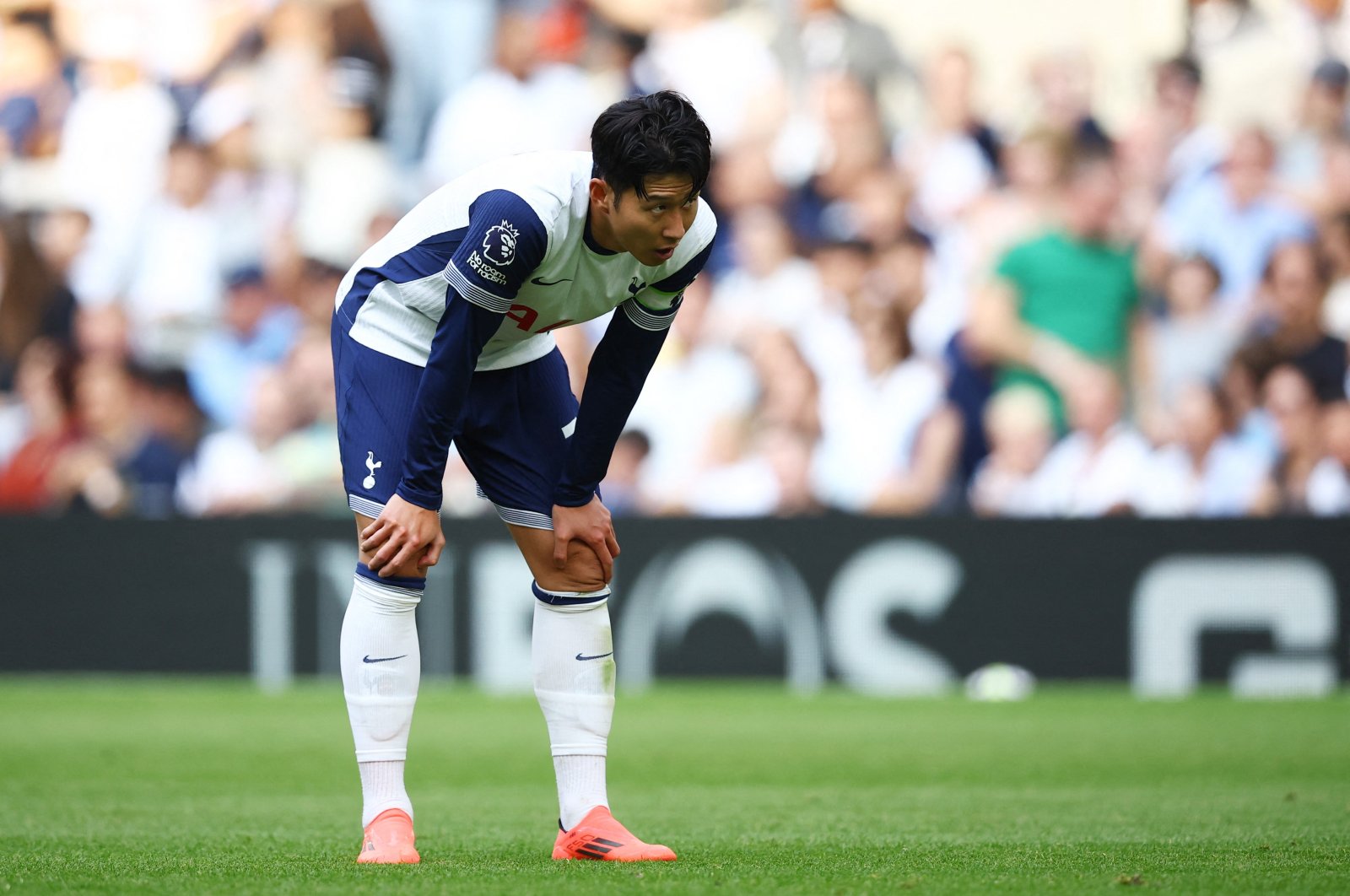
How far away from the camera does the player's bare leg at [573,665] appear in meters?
4.37

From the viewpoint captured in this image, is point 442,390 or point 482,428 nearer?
point 442,390

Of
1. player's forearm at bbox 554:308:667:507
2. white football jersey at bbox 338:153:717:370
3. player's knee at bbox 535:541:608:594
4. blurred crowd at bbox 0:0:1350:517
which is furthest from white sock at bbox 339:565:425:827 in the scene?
blurred crowd at bbox 0:0:1350:517

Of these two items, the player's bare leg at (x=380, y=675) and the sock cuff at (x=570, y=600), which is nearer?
the player's bare leg at (x=380, y=675)

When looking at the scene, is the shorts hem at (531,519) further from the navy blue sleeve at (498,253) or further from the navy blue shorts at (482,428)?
the navy blue sleeve at (498,253)

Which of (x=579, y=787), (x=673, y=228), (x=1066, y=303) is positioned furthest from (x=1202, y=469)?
(x=673, y=228)

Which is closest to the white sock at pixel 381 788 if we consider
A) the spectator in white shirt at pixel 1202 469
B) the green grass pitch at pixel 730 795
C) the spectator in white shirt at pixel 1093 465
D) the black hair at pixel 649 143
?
the green grass pitch at pixel 730 795

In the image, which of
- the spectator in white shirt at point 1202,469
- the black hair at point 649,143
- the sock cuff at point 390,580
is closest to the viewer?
the black hair at point 649,143

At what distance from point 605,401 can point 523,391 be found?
0.27m

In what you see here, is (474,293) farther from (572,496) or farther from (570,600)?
(570,600)

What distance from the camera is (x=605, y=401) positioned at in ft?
14.3

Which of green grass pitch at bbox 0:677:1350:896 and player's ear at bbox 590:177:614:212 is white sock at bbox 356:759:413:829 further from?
player's ear at bbox 590:177:614:212

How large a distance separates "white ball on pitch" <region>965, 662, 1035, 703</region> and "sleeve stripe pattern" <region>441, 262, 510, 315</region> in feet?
24.0

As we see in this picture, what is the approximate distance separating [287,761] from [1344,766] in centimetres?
436

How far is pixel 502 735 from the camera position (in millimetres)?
8523
